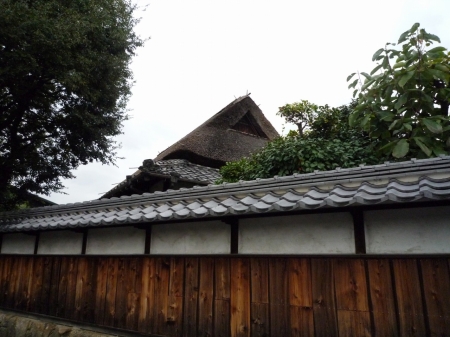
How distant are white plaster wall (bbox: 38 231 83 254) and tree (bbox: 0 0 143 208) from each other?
4899 mm

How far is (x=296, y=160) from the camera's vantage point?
28.1 feet

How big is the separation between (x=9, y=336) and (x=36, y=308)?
42.6 inches

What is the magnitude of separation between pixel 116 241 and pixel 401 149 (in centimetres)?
579

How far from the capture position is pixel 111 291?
5652mm

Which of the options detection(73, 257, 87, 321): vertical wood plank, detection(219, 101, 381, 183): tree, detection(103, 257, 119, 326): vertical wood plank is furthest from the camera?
detection(219, 101, 381, 183): tree

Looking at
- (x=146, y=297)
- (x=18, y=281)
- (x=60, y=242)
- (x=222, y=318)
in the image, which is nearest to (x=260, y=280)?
(x=222, y=318)

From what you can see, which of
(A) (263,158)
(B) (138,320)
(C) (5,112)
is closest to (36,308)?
(B) (138,320)

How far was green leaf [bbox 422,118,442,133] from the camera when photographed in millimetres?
6566

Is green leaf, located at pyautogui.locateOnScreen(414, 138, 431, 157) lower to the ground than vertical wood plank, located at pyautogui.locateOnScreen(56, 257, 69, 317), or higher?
higher

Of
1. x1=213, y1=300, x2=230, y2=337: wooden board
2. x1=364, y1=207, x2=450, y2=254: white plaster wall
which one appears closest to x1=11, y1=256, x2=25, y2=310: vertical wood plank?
x1=213, y1=300, x2=230, y2=337: wooden board

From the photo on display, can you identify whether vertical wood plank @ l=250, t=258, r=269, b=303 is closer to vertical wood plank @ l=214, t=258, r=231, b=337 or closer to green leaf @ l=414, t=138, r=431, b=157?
vertical wood plank @ l=214, t=258, r=231, b=337

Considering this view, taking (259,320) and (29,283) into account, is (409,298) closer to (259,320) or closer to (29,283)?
(259,320)

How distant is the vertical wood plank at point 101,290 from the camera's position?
568cm

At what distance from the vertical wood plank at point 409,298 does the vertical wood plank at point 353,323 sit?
1.09ft
